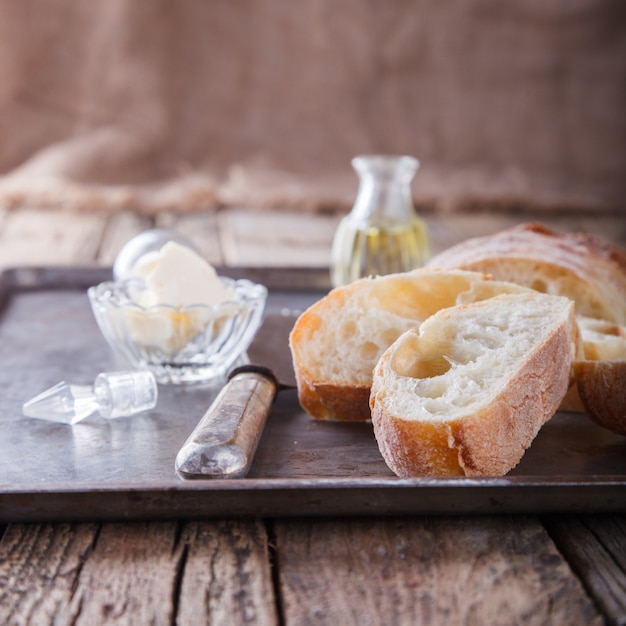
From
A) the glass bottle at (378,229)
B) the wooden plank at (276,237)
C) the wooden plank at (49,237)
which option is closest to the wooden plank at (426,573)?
the glass bottle at (378,229)

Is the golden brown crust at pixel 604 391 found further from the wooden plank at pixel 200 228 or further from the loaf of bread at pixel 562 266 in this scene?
the wooden plank at pixel 200 228

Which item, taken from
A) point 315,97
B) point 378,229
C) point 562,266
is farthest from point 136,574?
point 315,97

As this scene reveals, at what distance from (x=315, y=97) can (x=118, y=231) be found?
125 cm

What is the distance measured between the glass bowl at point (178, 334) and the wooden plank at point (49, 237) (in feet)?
3.62

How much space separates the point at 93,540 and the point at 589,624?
53 centimetres

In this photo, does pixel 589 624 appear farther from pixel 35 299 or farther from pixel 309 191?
pixel 309 191

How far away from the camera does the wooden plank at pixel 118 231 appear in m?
2.86

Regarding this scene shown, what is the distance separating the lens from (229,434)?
1.19 meters

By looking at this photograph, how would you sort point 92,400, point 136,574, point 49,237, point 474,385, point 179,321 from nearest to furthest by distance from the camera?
point 136,574
point 474,385
point 92,400
point 179,321
point 49,237

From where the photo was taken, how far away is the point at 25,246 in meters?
2.98

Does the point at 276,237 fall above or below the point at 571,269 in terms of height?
below

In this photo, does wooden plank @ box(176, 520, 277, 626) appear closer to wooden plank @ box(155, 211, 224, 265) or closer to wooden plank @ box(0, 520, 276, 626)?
wooden plank @ box(0, 520, 276, 626)

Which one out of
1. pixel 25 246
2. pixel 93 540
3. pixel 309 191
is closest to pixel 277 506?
pixel 93 540

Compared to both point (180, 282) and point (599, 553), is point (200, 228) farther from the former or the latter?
point (599, 553)
